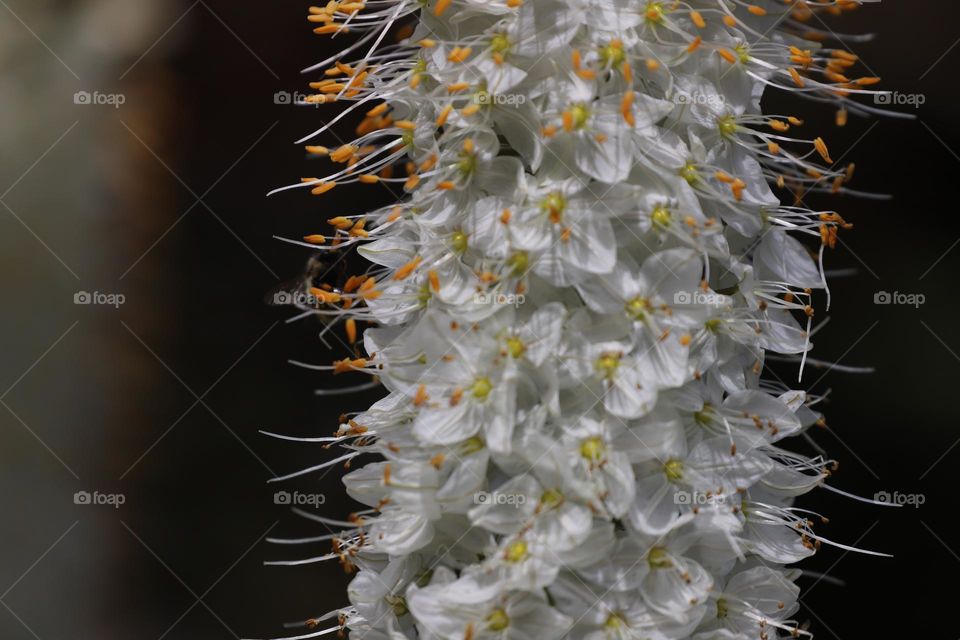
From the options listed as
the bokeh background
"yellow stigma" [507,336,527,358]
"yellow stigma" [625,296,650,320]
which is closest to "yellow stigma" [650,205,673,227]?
"yellow stigma" [625,296,650,320]

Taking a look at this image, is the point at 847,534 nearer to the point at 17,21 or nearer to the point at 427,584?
the point at 427,584

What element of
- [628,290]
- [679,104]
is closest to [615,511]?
[628,290]

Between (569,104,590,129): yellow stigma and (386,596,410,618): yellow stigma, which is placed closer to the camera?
(569,104,590,129): yellow stigma

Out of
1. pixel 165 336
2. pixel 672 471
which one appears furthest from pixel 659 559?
pixel 165 336

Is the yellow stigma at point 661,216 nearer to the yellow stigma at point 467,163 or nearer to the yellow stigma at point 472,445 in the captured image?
the yellow stigma at point 467,163

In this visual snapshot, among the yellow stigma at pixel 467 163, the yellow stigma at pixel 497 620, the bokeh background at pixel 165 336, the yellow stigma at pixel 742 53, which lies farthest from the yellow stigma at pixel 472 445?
the bokeh background at pixel 165 336

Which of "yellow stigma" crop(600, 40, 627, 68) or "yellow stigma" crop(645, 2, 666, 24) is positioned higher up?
"yellow stigma" crop(645, 2, 666, 24)

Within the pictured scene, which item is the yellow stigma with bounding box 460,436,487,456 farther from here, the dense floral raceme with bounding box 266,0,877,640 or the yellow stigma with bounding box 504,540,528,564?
the yellow stigma with bounding box 504,540,528,564
